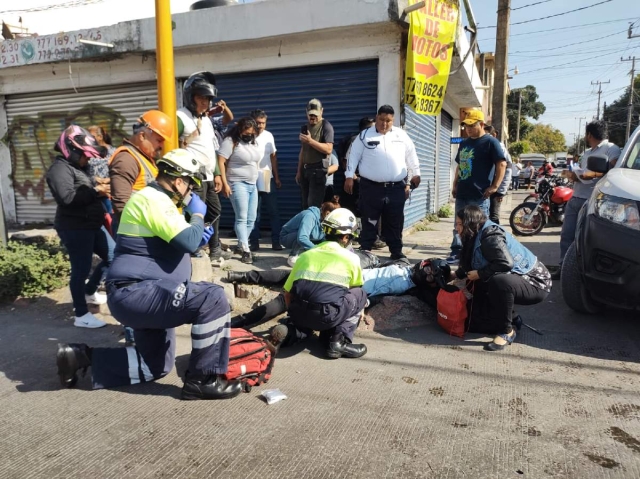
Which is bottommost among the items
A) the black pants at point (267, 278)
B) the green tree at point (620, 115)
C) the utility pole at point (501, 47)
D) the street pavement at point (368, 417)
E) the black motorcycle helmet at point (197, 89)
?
the street pavement at point (368, 417)

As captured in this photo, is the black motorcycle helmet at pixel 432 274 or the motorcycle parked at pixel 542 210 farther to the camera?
the motorcycle parked at pixel 542 210

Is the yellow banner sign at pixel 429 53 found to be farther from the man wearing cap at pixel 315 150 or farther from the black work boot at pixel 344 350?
the black work boot at pixel 344 350

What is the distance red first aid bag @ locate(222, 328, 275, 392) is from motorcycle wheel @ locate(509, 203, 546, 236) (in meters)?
7.43

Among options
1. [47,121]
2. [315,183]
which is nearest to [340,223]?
[315,183]

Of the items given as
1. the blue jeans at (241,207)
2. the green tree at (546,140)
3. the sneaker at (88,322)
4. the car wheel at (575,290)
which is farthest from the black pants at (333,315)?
the green tree at (546,140)

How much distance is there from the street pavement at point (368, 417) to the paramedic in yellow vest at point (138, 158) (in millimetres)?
1393

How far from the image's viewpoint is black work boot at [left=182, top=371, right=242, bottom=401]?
3074mm

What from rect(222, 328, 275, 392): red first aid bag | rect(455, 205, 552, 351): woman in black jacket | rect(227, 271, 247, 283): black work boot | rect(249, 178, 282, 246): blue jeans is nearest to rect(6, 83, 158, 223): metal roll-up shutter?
rect(249, 178, 282, 246): blue jeans

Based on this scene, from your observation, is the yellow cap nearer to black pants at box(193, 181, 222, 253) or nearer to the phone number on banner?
the phone number on banner

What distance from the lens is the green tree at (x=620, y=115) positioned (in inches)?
1970

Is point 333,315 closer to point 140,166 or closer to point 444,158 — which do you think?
point 140,166

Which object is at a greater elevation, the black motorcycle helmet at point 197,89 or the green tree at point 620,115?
the green tree at point 620,115

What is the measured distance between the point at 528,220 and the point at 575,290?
531 centimetres

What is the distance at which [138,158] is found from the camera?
12.0 ft
